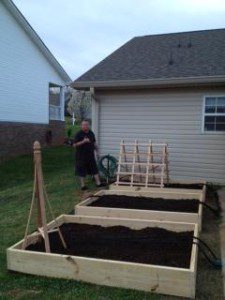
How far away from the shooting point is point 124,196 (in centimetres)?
839

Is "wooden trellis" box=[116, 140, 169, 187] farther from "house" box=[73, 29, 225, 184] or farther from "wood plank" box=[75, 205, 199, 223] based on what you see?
"wood plank" box=[75, 205, 199, 223]

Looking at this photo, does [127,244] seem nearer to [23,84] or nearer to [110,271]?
[110,271]

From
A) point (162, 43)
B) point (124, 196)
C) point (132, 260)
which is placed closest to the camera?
point (132, 260)

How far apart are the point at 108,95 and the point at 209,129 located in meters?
3.00

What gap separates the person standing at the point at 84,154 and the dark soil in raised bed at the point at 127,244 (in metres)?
3.54

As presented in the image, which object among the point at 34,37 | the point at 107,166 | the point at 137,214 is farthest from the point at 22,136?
the point at 137,214

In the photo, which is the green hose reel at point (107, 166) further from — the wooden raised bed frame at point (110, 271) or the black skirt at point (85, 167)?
the wooden raised bed frame at point (110, 271)

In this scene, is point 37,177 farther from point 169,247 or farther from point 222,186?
point 222,186

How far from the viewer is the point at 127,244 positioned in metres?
5.38

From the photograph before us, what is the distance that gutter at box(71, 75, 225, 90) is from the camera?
9.88 m

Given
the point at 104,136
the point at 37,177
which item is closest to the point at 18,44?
the point at 104,136

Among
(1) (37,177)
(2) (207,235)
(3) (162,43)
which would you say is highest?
(3) (162,43)

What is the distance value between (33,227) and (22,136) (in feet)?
39.2

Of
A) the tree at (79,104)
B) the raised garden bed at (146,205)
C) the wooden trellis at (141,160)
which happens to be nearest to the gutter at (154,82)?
the wooden trellis at (141,160)
